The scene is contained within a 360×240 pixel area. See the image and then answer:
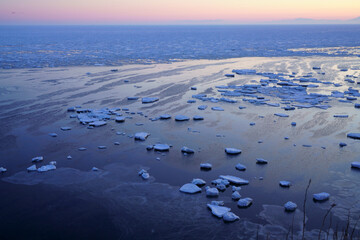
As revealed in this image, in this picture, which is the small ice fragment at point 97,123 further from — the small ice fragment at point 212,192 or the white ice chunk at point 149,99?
the small ice fragment at point 212,192

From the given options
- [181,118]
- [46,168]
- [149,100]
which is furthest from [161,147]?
[149,100]

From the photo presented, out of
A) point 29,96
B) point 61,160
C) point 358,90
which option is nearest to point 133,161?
point 61,160

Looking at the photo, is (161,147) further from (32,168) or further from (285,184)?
(285,184)

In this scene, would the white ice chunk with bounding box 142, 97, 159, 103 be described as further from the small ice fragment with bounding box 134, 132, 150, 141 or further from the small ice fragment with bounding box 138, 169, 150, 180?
the small ice fragment with bounding box 138, 169, 150, 180

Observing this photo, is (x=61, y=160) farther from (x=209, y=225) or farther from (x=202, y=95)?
(x=202, y=95)

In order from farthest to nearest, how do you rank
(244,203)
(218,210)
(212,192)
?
(212,192)
(244,203)
(218,210)
